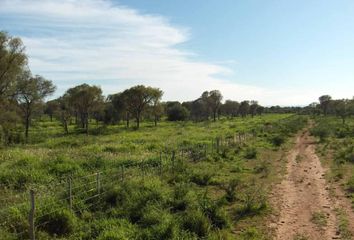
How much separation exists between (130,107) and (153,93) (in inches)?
222

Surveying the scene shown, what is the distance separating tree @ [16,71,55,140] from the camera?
4138 centimetres

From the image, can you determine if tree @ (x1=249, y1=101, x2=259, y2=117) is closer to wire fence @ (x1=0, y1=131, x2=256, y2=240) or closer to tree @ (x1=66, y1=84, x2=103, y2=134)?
tree @ (x1=66, y1=84, x2=103, y2=134)

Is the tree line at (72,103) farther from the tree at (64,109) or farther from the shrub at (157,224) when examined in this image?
the shrub at (157,224)

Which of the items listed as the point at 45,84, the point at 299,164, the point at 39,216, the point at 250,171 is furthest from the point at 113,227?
the point at 45,84

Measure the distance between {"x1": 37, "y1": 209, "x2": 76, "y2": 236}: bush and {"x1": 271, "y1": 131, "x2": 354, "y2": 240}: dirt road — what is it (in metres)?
6.05

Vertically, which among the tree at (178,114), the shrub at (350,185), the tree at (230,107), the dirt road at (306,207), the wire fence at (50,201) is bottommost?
the dirt road at (306,207)

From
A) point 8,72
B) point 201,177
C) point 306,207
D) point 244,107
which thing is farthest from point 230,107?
point 306,207

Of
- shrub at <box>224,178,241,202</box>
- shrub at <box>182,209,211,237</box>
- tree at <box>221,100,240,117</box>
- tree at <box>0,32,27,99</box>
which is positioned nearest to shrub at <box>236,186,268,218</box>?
shrub at <box>224,178,241,202</box>

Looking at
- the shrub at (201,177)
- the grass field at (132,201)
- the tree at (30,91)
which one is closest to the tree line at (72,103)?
the tree at (30,91)

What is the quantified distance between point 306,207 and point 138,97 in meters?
63.1

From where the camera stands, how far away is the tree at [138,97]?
75.4 meters

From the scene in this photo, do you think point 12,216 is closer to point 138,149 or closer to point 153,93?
point 138,149

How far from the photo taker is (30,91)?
4372 cm

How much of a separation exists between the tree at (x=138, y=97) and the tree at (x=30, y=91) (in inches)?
736
